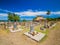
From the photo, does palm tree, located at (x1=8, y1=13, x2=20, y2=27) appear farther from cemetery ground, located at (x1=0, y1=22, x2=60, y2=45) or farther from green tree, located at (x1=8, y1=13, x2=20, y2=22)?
cemetery ground, located at (x1=0, y1=22, x2=60, y2=45)

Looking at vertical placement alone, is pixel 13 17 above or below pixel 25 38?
above

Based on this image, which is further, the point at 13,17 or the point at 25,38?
the point at 13,17

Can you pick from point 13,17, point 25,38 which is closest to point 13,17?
point 13,17

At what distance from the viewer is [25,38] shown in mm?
3012

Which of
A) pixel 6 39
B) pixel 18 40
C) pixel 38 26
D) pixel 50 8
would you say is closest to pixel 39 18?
pixel 38 26

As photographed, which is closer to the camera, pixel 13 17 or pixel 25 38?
pixel 25 38

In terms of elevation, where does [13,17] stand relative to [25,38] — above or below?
above

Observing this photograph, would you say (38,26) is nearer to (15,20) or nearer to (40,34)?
(40,34)

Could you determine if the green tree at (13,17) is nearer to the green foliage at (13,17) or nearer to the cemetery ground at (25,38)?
the green foliage at (13,17)

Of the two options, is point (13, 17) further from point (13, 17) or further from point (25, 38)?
point (25, 38)

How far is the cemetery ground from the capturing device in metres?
2.85

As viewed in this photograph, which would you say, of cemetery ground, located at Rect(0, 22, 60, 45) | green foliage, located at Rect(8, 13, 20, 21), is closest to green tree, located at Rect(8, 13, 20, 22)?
green foliage, located at Rect(8, 13, 20, 21)

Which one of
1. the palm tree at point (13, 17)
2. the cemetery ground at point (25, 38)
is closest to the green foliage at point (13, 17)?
the palm tree at point (13, 17)

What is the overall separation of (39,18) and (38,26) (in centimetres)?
29
